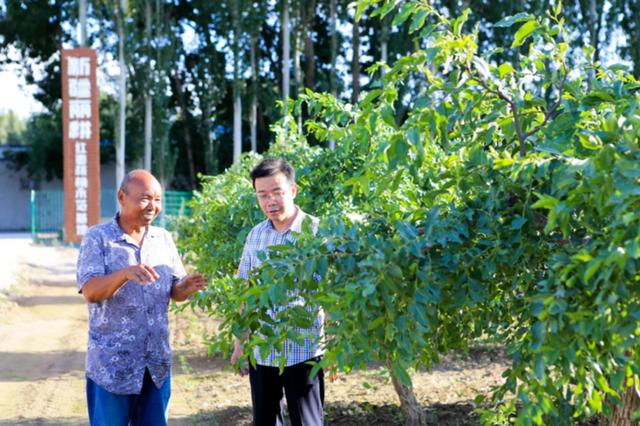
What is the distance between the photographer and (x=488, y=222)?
2.35 metres

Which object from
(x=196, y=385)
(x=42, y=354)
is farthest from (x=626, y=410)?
(x=42, y=354)

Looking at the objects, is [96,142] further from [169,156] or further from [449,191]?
[449,191]

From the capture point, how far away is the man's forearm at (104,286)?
3.15 metres

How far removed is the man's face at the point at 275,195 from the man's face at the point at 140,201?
1.45ft

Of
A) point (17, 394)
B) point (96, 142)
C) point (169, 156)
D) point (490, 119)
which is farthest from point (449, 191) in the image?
point (169, 156)

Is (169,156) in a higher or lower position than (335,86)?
lower

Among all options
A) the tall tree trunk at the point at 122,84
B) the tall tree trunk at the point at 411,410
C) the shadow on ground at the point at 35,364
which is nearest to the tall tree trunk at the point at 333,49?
the tall tree trunk at the point at 122,84

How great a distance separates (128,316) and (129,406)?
40 cm

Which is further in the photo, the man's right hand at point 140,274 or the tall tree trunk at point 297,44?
the tall tree trunk at point 297,44

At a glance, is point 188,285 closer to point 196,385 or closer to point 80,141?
point 196,385

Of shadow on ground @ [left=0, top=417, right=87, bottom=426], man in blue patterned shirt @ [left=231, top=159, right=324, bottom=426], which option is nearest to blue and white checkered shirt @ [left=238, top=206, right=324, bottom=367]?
man in blue patterned shirt @ [left=231, top=159, right=324, bottom=426]

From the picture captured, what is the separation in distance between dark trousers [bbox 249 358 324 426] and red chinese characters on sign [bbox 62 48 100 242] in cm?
1373

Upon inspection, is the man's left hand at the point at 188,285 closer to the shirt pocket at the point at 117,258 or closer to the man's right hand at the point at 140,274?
the shirt pocket at the point at 117,258

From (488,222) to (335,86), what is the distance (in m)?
25.6
